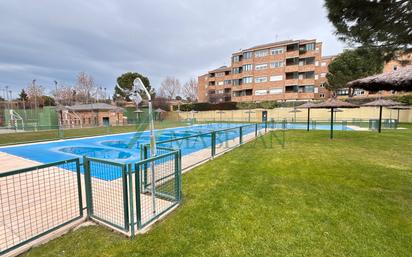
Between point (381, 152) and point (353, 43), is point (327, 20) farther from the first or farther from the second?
point (381, 152)

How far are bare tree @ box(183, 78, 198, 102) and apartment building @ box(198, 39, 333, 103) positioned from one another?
1603 centimetres

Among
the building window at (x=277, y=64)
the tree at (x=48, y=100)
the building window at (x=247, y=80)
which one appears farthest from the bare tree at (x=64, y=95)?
the building window at (x=277, y=64)

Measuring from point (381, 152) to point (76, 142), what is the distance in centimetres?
1625

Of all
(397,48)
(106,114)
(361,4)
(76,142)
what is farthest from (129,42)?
(397,48)

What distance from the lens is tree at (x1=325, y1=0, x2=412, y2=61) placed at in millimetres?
6285

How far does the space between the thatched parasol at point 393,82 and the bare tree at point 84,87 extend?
4365 centimetres

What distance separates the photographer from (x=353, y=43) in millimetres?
7664

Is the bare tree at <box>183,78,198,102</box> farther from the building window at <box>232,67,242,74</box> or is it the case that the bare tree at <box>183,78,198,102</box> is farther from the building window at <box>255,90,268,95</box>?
the building window at <box>255,90,268,95</box>

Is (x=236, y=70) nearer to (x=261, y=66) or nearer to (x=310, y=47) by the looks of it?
(x=261, y=66)

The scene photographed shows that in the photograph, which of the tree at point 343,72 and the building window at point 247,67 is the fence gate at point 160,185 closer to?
the tree at point 343,72

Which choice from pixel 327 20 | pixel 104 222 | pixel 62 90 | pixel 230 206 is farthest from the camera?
pixel 62 90

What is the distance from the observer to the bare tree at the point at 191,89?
5556 cm

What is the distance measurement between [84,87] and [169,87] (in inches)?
746

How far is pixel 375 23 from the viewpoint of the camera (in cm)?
670
